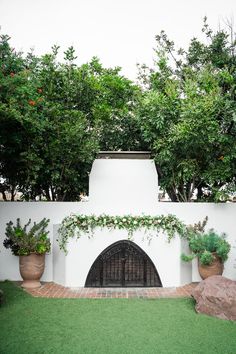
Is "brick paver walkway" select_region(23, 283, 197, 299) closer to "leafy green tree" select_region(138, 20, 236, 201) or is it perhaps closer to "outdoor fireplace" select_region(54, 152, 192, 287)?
"outdoor fireplace" select_region(54, 152, 192, 287)

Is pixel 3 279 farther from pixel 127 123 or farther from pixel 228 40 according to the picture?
pixel 228 40

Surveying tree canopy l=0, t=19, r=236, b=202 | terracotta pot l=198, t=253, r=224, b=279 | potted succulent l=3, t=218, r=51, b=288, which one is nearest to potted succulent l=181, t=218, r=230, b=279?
terracotta pot l=198, t=253, r=224, b=279

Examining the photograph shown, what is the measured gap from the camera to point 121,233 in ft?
25.5

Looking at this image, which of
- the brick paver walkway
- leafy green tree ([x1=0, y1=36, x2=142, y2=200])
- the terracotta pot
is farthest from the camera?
the terracotta pot

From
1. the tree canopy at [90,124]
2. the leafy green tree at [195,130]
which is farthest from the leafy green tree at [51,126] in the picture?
the leafy green tree at [195,130]

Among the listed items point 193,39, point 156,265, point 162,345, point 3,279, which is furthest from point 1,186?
point 193,39

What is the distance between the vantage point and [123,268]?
24.8 ft

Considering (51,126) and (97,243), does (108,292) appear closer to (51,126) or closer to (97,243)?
(97,243)

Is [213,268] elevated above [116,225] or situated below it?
below

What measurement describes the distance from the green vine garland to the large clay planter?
63 centimetres

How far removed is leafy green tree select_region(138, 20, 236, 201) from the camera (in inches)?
325

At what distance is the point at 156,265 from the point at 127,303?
1.49 m

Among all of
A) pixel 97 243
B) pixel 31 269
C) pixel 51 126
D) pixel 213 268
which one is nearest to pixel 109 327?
pixel 97 243

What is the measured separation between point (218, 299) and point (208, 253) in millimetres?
1538
